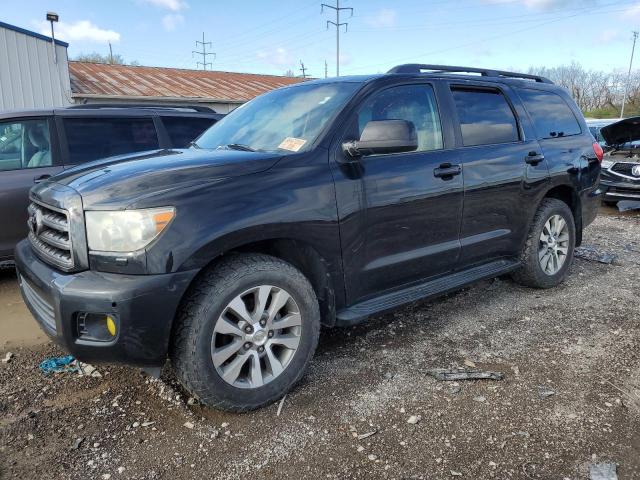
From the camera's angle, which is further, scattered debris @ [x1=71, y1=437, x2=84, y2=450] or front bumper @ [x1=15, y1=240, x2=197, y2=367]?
scattered debris @ [x1=71, y1=437, x2=84, y2=450]

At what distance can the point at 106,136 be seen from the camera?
5.22m

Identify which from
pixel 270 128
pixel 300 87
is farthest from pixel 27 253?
pixel 300 87

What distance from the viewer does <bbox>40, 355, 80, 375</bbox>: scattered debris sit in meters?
3.15

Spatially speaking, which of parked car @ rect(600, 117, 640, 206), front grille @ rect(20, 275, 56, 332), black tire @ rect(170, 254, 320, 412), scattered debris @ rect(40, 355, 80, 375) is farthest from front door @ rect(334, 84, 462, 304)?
parked car @ rect(600, 117, 640, 206)

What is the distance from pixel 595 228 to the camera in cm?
766

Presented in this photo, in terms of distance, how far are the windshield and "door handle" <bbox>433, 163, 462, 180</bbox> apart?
806 millimetres

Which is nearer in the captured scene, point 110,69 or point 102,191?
point 102,191

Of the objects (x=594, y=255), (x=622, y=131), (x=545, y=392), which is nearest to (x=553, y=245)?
(x=594, y=255)

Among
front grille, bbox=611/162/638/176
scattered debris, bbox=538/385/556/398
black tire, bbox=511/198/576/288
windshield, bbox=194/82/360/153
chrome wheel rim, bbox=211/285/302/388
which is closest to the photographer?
chrome wheel rim, bbox=211/285/302/388

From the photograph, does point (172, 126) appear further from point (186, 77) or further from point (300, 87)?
point (186, 77)

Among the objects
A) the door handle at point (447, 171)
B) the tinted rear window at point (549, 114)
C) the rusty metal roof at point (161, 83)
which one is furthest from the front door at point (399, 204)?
the rusty metal roof at point (161, 83)

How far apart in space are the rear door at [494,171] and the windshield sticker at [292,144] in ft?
4.24

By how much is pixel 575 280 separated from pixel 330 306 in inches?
129

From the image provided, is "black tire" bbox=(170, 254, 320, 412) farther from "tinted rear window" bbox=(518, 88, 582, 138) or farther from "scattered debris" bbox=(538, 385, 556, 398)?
"tinted rear window" bbox=(518, 88, 582, 138)
